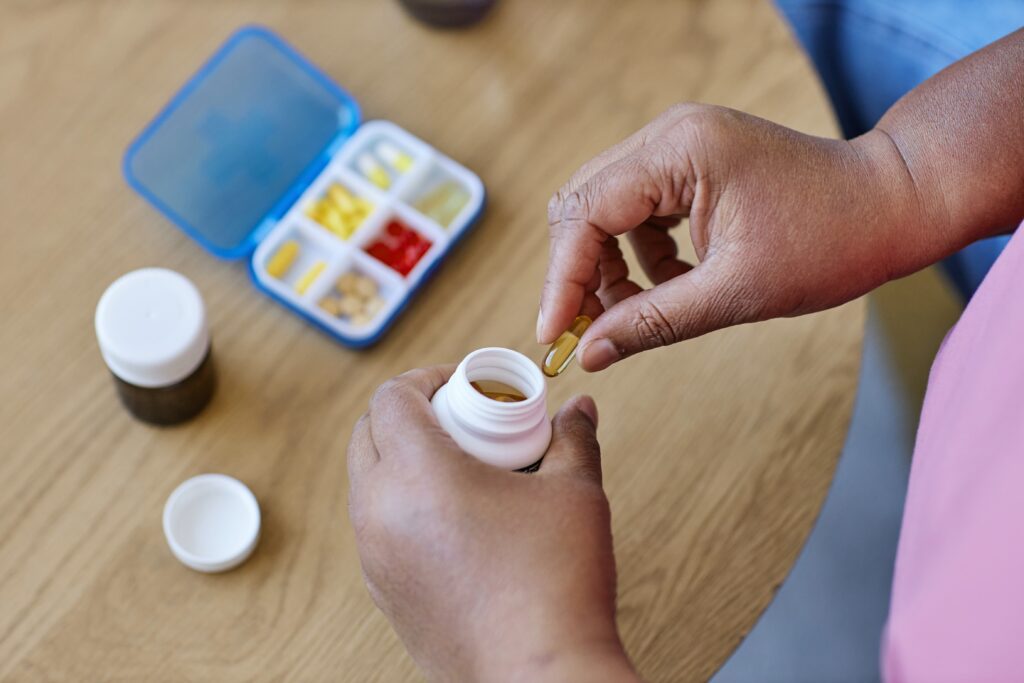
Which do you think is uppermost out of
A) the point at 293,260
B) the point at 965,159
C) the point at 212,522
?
the point at 965,159

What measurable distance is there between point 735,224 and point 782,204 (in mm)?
34

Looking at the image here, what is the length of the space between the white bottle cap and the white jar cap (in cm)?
9

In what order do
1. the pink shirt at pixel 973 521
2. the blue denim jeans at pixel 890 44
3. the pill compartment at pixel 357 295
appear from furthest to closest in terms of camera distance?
the blue denim jeans at pixel 890 44
the pill compartment at pixel 357 295
the pink shirt at pixel 973 521

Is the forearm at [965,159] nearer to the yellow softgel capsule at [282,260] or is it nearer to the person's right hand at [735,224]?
the person's right hand at [735,224]

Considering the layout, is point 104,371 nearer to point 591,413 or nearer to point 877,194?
point 591,413

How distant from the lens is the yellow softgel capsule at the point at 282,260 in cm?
86

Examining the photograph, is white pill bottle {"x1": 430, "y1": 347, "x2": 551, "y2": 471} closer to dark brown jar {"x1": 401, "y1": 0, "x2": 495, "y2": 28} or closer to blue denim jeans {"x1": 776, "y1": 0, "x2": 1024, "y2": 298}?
dark brown jar {"x1": 401, "y1": 0, "x2": 495, "y2": 28}

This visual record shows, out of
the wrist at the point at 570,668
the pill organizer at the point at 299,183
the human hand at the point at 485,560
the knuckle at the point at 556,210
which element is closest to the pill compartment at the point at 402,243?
the pill organizer at the point at 299,183

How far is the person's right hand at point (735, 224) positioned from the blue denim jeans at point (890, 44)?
1.01 ft

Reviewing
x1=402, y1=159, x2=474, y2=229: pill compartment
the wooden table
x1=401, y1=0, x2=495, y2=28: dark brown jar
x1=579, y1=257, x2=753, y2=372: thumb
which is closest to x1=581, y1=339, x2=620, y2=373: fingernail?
x1=579, y1=257, x2=753, y2=372: thumb

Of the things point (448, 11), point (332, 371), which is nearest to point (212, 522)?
point (332, 371)

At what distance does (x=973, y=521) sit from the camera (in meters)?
0.57

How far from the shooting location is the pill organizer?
0.86 meters

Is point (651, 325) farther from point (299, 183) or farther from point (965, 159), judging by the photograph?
point (299, 183)
